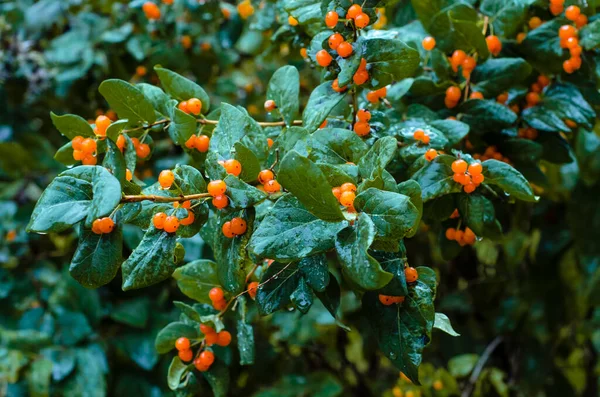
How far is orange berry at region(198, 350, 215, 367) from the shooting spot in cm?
69

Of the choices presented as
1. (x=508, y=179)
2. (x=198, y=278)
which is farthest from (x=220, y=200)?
(x=508, y=179)

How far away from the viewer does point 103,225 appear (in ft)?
1.81

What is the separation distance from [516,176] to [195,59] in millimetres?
953

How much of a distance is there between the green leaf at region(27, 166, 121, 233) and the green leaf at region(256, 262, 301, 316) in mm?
173

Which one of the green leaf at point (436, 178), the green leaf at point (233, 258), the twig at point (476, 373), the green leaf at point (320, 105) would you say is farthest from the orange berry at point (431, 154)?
the twig at point (476, 373)

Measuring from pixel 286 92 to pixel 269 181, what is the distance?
0.60 ft

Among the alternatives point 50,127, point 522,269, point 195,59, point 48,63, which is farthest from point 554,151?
point 50,127

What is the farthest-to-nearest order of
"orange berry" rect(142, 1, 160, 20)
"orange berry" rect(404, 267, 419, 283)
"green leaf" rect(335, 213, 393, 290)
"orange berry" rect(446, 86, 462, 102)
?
"orange berry" rect(142, 1, 160, 20) < "orange berry" rect(446, 86, 462, 102) < "orange berry" rect(404, 267, 419, 283) < "green leaf" rect(335, 213, 393, 290)

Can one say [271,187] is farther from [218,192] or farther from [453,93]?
[453,93]

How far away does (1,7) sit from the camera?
1.62 meters

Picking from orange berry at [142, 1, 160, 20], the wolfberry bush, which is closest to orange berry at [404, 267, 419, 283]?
the wolfberry bush

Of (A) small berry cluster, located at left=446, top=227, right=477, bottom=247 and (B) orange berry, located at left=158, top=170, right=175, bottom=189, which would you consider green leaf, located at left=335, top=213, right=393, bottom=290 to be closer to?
(B) orange berry, located at left=158, top=170, right=175, bottom=189

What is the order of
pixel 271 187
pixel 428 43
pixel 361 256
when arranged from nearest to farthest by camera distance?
pixel 361 256, pixel 271 187, pixel 428 43

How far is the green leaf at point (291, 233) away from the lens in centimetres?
50
